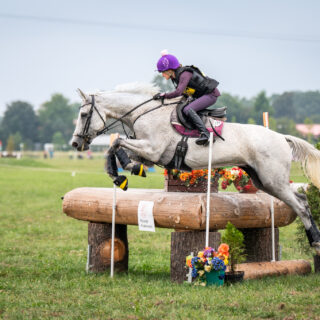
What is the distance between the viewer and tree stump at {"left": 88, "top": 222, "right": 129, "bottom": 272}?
7902 millimetres

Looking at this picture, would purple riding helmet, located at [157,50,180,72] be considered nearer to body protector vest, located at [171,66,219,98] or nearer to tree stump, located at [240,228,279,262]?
body protector vest, located at [171,66,219,98]

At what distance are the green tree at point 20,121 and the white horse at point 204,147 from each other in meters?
90.2

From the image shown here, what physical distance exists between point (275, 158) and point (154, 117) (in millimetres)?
1527

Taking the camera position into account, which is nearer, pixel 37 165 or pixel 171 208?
pixel 171 208

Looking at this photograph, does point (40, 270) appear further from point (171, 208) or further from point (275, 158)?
point (275, 158)

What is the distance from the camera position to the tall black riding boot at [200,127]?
6594 mm

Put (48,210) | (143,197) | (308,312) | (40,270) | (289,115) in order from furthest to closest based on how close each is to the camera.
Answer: (289,115), (48,210), (40,270), (143,197), (308,312)

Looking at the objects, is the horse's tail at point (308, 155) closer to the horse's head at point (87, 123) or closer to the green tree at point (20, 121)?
the horse's head at point (87, 123)

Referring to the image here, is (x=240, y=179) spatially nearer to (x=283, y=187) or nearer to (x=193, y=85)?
(x=283, y=187)

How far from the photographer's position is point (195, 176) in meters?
7.43

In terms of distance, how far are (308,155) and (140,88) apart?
2.28 metres

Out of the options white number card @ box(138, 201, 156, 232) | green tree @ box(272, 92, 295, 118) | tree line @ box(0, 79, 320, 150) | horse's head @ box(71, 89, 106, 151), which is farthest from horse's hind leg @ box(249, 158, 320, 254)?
green tree @ box(272, 92, 295, 118)

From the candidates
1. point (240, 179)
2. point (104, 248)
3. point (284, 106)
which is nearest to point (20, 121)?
point (284, 106)

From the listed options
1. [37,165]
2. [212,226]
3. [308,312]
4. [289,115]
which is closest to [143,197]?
[212,226]
